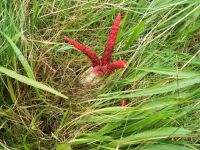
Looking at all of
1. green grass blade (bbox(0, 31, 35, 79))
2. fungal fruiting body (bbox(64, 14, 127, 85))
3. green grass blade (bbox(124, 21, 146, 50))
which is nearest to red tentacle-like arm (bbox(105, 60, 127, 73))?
fungal fruiting body (bbox(64, 14, 127, 85))

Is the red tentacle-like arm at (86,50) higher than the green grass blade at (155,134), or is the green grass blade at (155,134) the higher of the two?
the red tentacle-like arm at (86,50)

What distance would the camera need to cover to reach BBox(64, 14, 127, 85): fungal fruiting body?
54.6 inches

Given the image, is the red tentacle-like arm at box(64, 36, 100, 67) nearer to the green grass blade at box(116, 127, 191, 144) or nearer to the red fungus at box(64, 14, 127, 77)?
the red fungus at box(64, 14, 127, 77)

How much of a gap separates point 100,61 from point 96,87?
116 mm

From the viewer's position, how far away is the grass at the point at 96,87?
4.46 feet

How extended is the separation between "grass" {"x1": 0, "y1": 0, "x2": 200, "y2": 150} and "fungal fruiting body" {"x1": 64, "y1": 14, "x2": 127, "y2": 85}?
0.14 feet

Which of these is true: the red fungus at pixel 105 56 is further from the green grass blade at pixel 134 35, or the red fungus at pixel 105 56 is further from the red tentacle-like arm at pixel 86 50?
the green grass blade at pixel 134 35

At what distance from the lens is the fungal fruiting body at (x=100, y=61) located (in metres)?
1.39

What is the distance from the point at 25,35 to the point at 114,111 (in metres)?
0.48

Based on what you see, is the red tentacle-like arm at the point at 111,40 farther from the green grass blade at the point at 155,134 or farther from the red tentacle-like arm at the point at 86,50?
the green grass blade at the point at 155,134

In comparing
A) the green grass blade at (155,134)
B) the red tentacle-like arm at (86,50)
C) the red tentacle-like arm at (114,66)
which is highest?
the red tentacle-like arm at (86,50)

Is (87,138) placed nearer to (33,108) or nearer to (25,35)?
(33,108)

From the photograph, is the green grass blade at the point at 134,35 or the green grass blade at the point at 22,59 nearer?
the green grass blade at the point at 22,59

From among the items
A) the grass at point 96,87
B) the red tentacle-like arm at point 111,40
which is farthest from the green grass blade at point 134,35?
the red tentacle-like arm at point 111,40
